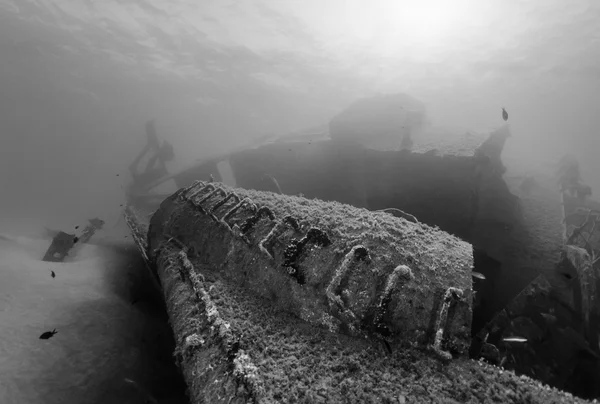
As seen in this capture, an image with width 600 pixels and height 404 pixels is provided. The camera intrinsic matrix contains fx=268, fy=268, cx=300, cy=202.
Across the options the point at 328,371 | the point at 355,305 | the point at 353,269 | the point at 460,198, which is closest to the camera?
the point at 328,371

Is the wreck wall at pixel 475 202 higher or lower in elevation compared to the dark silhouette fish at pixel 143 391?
higher

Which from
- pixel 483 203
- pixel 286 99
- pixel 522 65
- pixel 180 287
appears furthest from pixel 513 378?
pixel 286 99

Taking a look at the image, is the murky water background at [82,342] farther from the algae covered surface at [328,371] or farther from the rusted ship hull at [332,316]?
the algae covered surface at [328,371]

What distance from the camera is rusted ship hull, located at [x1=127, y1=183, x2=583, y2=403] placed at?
244 centimetres

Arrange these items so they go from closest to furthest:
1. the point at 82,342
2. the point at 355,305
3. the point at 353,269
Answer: the point at 355,305 → the point at 353,269 → the point at 82,342

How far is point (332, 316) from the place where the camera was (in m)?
3.15

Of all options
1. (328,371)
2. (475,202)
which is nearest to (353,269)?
(328,371)

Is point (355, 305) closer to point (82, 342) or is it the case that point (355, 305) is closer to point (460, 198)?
point (82, 342)

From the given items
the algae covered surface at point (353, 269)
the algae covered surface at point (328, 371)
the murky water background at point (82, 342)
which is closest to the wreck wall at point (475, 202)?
the algae covered surface at point (353, 269)

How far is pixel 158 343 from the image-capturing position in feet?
19.7

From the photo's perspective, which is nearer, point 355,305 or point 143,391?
point 355,305

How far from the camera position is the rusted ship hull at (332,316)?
244cm

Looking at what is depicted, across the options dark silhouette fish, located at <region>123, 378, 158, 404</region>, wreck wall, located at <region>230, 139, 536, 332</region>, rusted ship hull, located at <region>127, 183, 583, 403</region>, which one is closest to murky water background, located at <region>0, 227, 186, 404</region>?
dark silhouette fish, located at <region>123, 378, 158, 404</region>

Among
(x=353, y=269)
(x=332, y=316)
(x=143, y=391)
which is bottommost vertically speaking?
(x=143, y=391)
